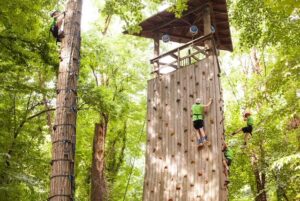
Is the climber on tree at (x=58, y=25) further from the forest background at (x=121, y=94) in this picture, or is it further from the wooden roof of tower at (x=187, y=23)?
the wooden roof of tower at (x=187, y=23)

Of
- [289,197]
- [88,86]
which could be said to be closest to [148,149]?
[88,86]

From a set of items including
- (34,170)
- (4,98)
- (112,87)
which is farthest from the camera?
(112,87)

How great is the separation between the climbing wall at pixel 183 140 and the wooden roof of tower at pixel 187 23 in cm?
171

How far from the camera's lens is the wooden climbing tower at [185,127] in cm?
743

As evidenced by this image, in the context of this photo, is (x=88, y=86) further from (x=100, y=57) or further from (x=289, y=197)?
(x=289, y=197)

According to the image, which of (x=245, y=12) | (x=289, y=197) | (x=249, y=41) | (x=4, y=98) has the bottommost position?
(x=289, y=197)

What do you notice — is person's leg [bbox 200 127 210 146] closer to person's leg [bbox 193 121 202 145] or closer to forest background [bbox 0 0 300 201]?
person's leg [bbox 193 121 202 145]

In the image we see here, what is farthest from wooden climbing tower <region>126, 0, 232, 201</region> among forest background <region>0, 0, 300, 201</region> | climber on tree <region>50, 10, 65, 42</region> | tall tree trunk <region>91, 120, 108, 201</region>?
tall tree trunk <region>91, 120, 108, 201</region>

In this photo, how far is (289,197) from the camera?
13.0 m

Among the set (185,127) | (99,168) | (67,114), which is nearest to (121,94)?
(99,168)

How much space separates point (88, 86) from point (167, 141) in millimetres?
2563

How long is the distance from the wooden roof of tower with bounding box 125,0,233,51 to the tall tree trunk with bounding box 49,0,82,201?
4933 mm

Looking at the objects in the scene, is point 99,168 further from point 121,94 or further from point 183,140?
point 183,140

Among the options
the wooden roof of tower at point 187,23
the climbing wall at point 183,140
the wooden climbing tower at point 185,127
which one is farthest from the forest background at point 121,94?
the climbing wall at point 183,140
